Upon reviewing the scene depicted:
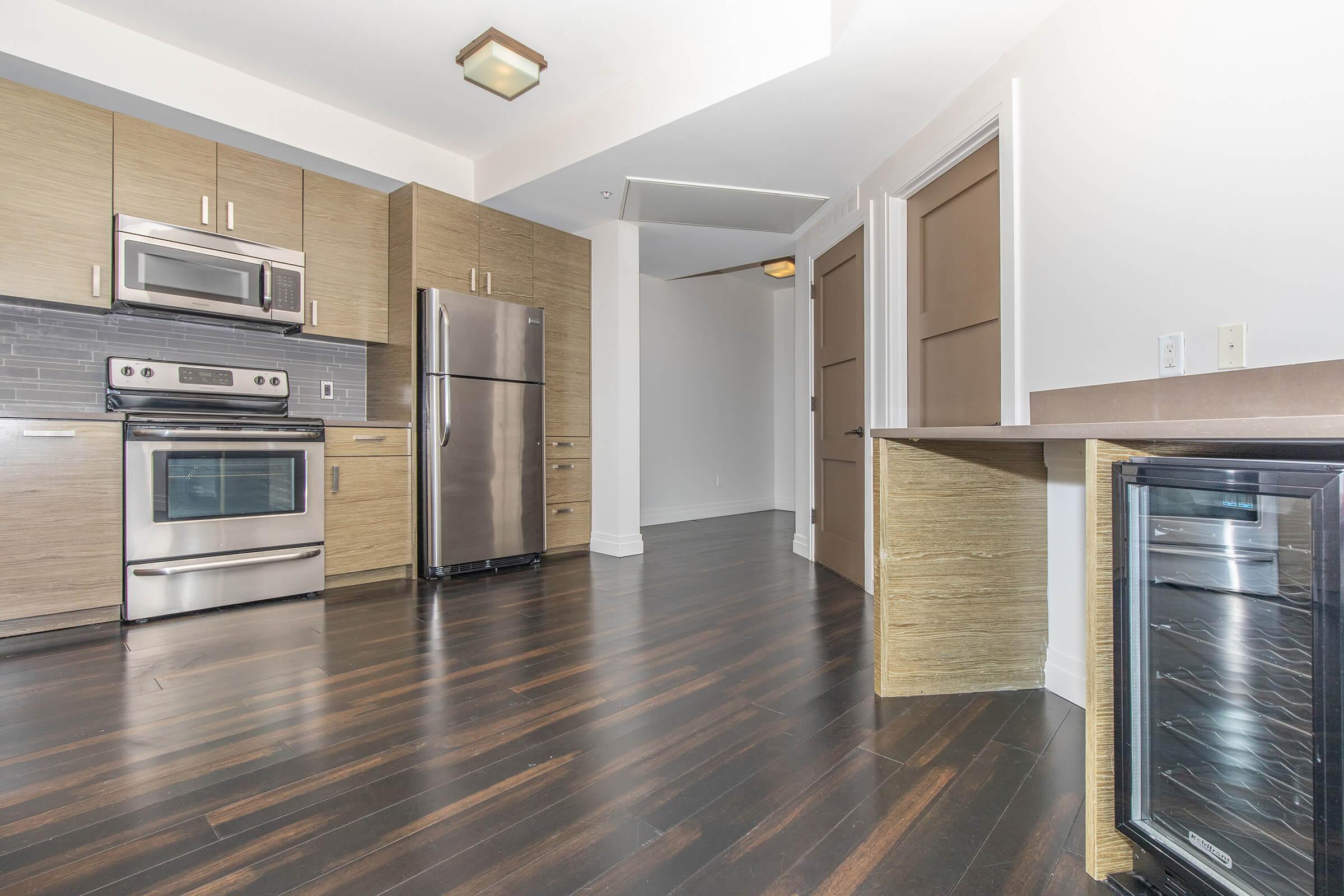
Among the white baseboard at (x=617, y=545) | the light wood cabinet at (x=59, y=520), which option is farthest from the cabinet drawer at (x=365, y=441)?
the white baseboard at (x=617, y=545)

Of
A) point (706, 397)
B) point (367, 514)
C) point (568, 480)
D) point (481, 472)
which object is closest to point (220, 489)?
point (367, 514)

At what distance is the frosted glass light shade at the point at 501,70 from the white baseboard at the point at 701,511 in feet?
11.4

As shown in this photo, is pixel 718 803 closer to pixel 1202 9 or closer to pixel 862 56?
pixel 1202 9

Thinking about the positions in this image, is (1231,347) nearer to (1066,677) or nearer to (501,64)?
(1066,677)

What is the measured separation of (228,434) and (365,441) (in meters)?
0.63

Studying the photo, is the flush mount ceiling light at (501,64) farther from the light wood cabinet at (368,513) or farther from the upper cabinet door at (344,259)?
the light wood cabinet at (368,513)

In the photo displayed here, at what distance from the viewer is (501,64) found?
9.39ft

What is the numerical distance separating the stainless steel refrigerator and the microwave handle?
2.38ft

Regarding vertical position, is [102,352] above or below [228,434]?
above

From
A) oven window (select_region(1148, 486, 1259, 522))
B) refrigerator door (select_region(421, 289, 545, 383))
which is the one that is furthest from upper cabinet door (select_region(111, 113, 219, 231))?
oven window (select_region(1148, 486, 1259, 522))

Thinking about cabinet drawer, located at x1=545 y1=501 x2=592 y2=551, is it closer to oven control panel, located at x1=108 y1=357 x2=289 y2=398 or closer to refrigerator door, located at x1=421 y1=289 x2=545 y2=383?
refrigerator door, located at x1=421 y1=289 x2=545 y2=383

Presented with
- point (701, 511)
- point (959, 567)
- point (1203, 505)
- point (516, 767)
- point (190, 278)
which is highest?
point (190, 278)

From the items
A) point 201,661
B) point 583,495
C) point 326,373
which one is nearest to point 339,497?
point 326,373

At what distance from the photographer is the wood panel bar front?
75.3 inches
